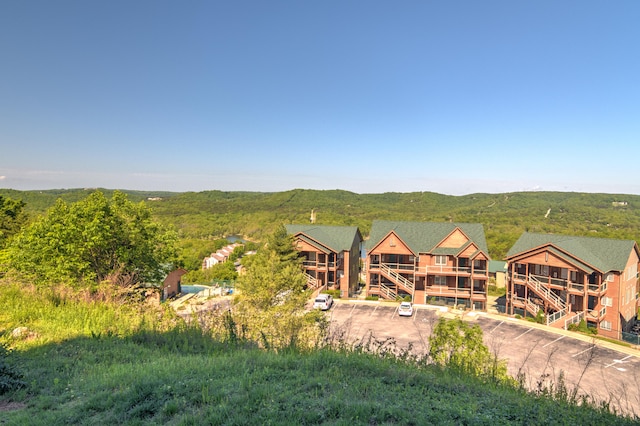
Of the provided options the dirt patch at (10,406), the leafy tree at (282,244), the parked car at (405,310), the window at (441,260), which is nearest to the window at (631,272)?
the window at (441,260)

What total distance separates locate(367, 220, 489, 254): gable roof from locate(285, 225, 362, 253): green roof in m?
2.22

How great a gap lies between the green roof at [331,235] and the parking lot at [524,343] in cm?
632

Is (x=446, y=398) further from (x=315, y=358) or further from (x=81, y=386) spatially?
(x=81, y=386)

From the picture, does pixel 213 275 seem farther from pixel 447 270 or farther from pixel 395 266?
pixel 447 270

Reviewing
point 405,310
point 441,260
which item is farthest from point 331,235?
point 405,310

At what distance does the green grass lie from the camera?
395 cm

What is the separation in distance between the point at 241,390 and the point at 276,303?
14.2 m

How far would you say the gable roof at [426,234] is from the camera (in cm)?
3189

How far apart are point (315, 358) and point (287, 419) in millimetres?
2046

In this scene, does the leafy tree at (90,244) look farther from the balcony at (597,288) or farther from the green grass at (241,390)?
the balcony at (597,288)

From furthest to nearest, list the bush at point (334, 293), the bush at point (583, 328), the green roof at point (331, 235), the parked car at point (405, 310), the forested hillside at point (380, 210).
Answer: the forested hillside at point (380, 210) → the green roof at point (331, 235) → the bush at point (334, 293) → the parked car at point (405, 310) → the bush at point (583, 328)

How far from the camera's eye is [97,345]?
6.62 metres

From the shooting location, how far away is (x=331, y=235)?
35469mm

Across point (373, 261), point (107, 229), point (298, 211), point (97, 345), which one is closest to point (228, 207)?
point (298, 211)
